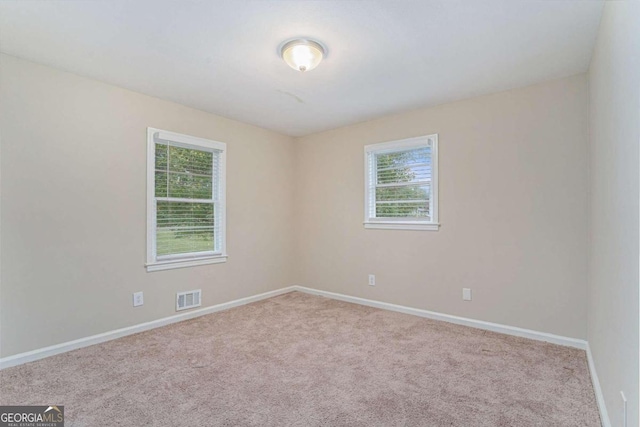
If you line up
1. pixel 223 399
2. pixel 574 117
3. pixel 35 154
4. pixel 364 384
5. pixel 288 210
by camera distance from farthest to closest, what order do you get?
pixel 288 210
pixel 574 117
pixel 35 154
pixel 364 384
pixel 223 399

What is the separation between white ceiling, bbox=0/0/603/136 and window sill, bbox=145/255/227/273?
1803 mm

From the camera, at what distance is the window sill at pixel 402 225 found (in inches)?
146

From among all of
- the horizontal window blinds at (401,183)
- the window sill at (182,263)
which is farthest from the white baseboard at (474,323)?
the window sill at (182,263)

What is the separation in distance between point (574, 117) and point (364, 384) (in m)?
2.89

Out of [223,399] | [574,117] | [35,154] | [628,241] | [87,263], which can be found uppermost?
[574,117]

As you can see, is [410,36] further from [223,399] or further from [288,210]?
[288,210]

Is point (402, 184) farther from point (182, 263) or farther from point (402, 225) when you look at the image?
point (182, 263)

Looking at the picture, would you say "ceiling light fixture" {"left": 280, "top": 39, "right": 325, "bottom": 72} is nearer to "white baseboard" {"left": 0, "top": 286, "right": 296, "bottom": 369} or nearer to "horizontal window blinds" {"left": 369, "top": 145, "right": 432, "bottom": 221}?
"horizontal window blinds" {"left": 369, "top": 145, "right": 432, "bottom": 221}

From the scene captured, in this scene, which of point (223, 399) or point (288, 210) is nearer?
point (223, 399)

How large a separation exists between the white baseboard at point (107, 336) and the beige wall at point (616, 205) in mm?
3642


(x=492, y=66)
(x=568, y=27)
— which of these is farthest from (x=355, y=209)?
(x=568, y=27)

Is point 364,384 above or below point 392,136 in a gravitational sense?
below

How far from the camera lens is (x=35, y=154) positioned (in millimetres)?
2662

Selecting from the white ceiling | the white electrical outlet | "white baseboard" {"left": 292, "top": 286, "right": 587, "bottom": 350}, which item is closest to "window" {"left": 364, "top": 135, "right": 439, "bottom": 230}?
the white ceiling
